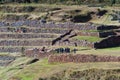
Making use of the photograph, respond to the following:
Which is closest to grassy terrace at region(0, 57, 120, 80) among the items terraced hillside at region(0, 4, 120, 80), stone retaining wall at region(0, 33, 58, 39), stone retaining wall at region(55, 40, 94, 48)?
terraced hillside at region(0, 4, 120, 80)

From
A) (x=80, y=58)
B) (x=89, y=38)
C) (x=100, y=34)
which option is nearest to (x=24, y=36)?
(x=89, y=38)

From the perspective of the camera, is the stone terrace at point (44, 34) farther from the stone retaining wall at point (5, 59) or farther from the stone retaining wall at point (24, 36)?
the stone retaining wall at point (5, 59)

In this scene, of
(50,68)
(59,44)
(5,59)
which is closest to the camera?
(50,68)

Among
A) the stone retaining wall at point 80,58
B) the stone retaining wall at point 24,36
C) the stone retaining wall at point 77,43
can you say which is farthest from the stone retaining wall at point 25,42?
the stone retaining wall at point 80,58

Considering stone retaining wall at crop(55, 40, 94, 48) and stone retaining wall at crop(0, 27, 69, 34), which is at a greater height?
stone retaining wall at crop(55, 40, 94, 48)

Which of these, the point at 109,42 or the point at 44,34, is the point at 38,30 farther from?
the point at 109,42

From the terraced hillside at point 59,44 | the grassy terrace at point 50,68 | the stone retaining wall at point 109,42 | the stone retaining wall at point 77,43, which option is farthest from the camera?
the stone retaining wall at point 77,43

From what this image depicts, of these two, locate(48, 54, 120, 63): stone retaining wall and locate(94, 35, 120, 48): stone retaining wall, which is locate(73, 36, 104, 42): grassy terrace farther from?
locate(48, 54, 120, 63): stone retaining wall

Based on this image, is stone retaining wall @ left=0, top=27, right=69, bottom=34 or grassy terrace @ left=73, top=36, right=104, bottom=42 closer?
grassy terrace @ left=73, top=36, right=104, bottom=42

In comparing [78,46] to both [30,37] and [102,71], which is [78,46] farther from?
[102,71]

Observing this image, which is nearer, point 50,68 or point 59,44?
point 50,68

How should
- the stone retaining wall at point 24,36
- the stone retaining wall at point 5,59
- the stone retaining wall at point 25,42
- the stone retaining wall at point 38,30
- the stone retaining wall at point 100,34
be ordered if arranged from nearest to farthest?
1. the stone retaining wall at point 5,59
2. the stone retaining wall at point 100,34
3. the stone retaining wall at point 25,42
4. the stone retaining wall at point 24,36
5. the stone retaining wall at point 38,30
